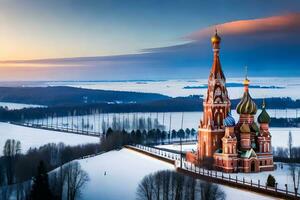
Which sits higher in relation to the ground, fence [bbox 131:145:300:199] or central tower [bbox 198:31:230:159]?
central tower [bbox 198:31:230:159]

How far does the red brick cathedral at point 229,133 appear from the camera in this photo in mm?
27219

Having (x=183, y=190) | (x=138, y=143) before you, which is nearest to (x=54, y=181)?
(x=183, y=190)

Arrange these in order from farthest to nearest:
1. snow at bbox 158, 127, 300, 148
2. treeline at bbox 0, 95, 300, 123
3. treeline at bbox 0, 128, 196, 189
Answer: treeline at bbox 0, 95, 300, 123, snow at bbox 158, 127, 300, 148, treeline at bbox 0, 128, 196, 189

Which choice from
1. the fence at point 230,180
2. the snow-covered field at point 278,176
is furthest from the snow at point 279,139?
the snow-covered field at point 278,176

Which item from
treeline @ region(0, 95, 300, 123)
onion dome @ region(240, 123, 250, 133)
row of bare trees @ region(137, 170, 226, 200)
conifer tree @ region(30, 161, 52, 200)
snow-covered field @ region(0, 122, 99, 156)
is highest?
treeline @ region(0, 95, 300, 123)

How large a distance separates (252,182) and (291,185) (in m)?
1.63

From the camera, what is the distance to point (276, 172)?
27266mm

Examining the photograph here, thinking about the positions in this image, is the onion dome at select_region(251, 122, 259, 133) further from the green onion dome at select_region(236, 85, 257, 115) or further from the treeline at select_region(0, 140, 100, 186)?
the treeline at select_region(0, 140, 100, 186)

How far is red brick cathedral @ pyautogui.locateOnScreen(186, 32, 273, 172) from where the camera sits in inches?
1072

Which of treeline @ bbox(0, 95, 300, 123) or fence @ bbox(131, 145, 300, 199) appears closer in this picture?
fence @ bbox(131, 145, 300, 199)

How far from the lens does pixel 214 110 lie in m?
28.6

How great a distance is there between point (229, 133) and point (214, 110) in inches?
72.8

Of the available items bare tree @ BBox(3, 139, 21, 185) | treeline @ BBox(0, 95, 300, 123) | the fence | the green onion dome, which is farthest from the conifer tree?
treeline @ BBox(0, 95, 300, 123)

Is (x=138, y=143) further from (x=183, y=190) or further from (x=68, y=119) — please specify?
(x=68, y=119)
